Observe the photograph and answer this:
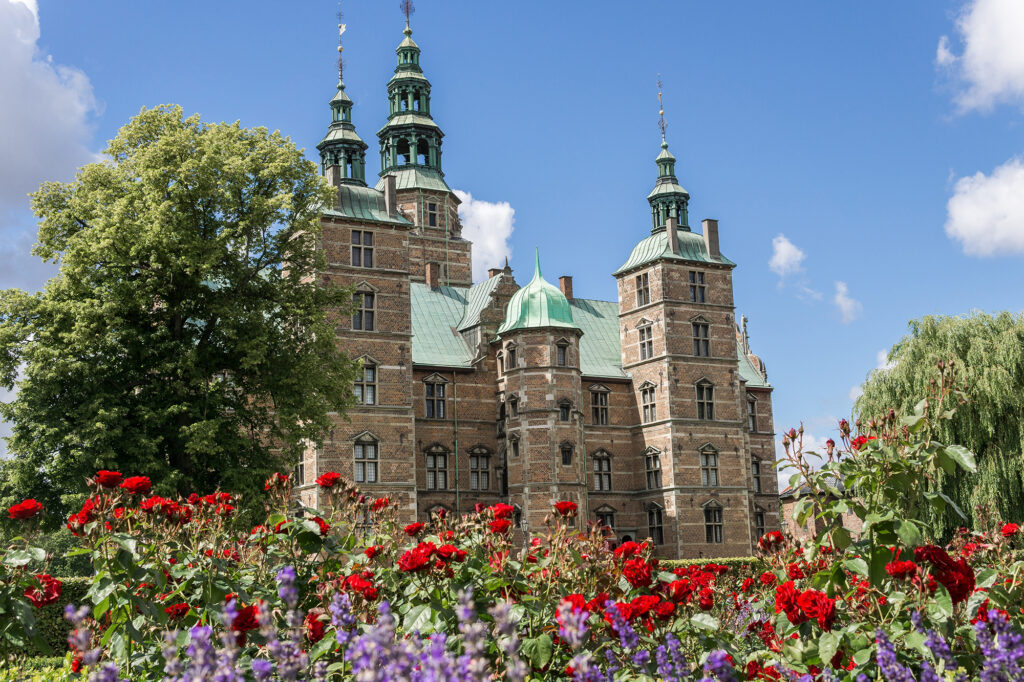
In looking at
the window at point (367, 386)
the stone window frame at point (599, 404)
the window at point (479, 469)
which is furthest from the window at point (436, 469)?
the stone window frame at point (599, 404)

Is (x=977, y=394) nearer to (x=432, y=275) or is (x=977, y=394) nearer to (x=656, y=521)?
(x=656, y=521)

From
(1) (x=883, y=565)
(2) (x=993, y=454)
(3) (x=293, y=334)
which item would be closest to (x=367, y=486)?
(3) (x=293, y=334)

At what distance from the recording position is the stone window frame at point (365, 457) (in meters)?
33.0

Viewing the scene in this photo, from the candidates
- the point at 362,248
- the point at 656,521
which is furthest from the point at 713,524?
the point at 362,248

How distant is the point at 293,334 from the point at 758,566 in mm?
15693

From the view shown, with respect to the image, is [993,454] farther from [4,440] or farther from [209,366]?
[4,440]

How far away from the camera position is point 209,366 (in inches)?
903

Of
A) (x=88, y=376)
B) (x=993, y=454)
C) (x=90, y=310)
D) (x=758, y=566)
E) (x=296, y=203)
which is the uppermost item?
(x=296, y=203)

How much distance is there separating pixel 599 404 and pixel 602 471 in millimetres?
2928

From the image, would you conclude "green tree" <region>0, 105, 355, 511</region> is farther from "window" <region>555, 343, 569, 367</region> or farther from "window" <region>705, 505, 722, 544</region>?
"window" <region>705, 505, 722, 544</region>

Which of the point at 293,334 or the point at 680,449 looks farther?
the point at 680,449

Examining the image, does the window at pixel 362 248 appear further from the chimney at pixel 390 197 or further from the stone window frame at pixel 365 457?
the stone window frame at pixel 365 457

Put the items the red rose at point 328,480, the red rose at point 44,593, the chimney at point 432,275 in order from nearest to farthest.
Answer: the red rose at point 44,593 → the red rose at point 328,480 → the chimney at point 432,275

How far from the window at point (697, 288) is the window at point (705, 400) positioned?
3765mm
